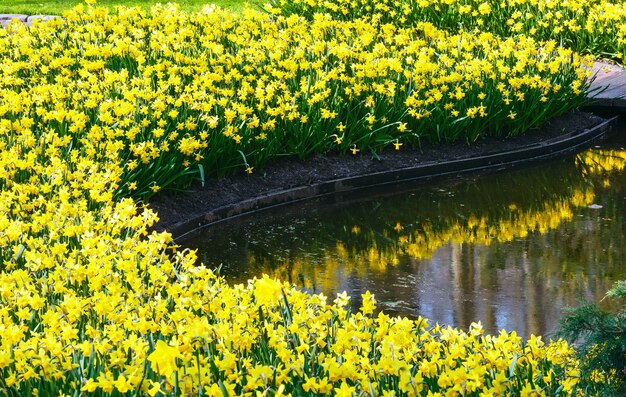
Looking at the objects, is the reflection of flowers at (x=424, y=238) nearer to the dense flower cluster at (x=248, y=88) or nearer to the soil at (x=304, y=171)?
the soil at (x=304, y=171)

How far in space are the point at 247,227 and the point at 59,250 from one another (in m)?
2.84

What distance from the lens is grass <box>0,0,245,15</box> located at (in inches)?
587

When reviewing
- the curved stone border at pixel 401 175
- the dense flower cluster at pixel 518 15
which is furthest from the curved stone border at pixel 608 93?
the dense flower cluster at pixel 518 15

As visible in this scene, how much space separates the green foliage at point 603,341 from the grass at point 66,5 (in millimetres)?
11828

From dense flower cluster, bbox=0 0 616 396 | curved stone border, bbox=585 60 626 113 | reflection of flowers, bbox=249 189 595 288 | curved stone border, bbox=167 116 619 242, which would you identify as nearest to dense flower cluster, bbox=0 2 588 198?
dense flower cluster, bbox=0 0 616 396

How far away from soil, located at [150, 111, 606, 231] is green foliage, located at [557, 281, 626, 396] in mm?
4079

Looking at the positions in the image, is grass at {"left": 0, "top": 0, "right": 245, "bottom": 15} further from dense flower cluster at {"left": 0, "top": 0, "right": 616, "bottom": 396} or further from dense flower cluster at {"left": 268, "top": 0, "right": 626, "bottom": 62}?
dense flower cluster at {"left": 0, "top": 0, "right": 616, "bottom": 396}

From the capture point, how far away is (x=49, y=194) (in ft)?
19.7

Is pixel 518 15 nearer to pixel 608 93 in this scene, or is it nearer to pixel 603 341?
pixel 608 93

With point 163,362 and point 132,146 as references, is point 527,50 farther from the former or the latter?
point 163,362

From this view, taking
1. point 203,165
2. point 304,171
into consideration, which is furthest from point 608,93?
point 203,165

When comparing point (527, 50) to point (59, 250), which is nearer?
point (59, 250)

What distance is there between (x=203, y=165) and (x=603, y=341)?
186 inches

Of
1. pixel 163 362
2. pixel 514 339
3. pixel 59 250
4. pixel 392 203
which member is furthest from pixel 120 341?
pixel 392 203
